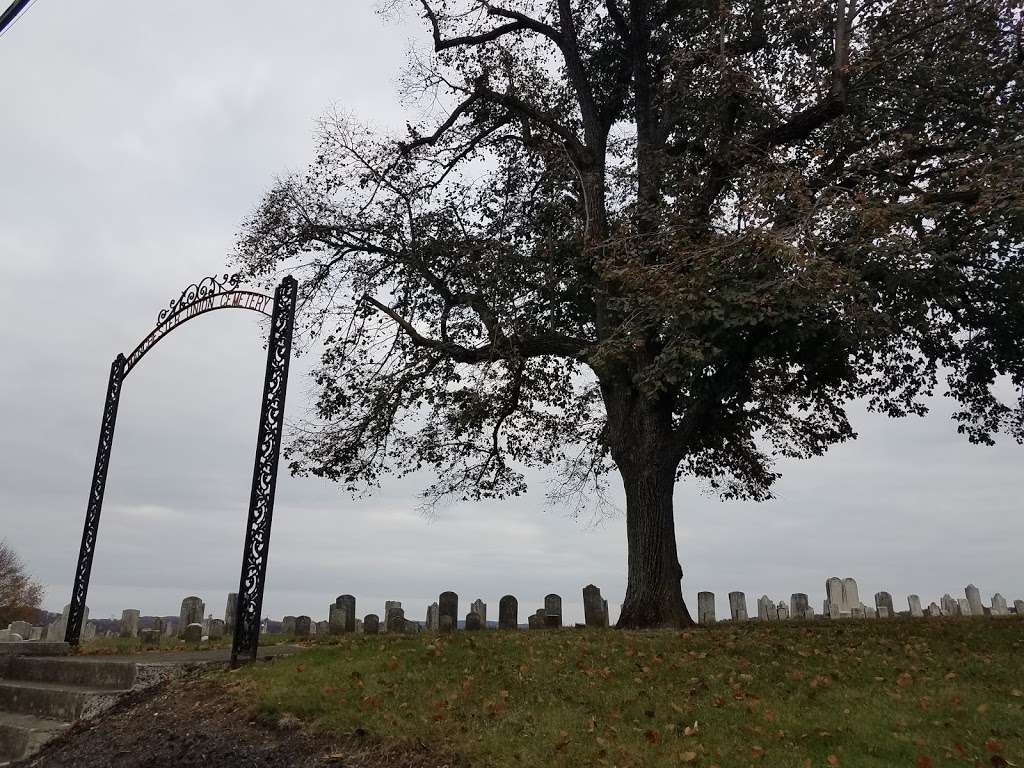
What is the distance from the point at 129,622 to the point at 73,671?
828cm

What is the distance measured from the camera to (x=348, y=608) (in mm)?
17000

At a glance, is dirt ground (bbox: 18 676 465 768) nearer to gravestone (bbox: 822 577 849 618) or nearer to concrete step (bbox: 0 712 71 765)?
concrete step (bbox: 0 712 71 765)

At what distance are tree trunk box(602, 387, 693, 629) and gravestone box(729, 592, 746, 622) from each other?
32.3 feet

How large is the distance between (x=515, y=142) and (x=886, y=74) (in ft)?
25.7

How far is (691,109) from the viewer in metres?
15.2

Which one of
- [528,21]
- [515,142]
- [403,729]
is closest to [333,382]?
[515,142]

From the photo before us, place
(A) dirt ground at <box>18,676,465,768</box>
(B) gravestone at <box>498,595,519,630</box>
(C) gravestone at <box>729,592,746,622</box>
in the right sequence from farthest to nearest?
(C) gravestone at <box>729,592,746,622</box>, (B) gravestone at <box>498,595,519,630</box>, (A) dirt ground at <box>18,676,465,768</box>

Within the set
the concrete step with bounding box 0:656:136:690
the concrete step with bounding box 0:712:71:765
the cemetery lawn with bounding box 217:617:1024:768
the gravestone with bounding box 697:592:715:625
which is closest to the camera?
the cemetery lawn with bounding box 217:617:1024:768

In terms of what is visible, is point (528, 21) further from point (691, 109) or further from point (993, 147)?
point (993, 147)

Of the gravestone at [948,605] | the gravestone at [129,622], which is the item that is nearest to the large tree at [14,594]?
the gravestone at [129,622]

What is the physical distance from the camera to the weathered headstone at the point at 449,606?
1688 cm

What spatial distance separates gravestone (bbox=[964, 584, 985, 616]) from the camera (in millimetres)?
31000

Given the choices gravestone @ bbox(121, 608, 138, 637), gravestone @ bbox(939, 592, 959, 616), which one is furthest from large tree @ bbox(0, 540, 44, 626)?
gravestone @ bbox(939, 592, 959, 616)

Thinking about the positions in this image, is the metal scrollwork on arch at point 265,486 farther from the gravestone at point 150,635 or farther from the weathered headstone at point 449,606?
the gravestone at point 150,635
